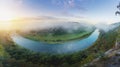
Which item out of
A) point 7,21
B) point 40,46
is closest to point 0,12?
point 7,21

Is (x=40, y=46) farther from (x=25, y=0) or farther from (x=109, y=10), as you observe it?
(x=109, y=10)

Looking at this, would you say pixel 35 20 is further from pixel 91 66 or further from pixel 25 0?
pixel 91 66

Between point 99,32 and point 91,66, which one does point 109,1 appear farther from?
point 91,66

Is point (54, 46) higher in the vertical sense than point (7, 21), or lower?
lower

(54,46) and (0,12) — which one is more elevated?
(0,12)

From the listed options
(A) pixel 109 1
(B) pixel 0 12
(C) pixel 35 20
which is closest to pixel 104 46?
(A) pixel 109 1

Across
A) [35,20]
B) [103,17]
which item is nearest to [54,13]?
[35,20]

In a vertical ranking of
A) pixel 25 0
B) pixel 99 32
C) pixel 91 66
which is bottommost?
pixel 91 66
